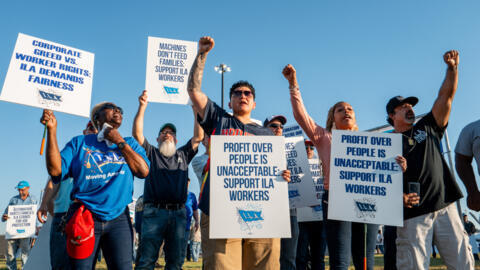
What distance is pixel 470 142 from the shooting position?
3.77 meters

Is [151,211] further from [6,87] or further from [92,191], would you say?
[6,87]

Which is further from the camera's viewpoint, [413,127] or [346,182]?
[413,127]

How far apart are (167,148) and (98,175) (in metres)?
2.08

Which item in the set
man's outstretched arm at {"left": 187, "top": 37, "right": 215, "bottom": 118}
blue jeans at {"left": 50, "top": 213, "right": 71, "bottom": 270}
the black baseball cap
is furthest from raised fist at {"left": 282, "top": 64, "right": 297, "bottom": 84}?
blue jeans at {"left": 50, "top": 213, "right": 71, "bottom": 270}

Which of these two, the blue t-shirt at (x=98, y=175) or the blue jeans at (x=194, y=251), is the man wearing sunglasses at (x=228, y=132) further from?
the blue jeans at (x=194, y=251)

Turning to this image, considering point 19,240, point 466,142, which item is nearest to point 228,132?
point 466,142

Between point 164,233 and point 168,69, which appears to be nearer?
point 164,233

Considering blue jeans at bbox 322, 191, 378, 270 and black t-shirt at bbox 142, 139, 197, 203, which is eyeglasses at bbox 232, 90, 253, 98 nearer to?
blue jeans at bbox 322, 191, 378, 270

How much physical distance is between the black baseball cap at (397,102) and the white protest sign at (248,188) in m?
1.61

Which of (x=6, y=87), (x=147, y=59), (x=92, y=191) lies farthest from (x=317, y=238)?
(x=6, y=87)

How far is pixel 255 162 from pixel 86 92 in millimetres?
2279

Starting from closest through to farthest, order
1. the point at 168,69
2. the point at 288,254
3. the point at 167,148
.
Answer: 1. the point at 288,254
2. the point at 167,148
3. the point at 168,69

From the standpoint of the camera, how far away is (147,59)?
5777 millimetres

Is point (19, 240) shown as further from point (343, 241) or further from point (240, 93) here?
point (343, 241)
